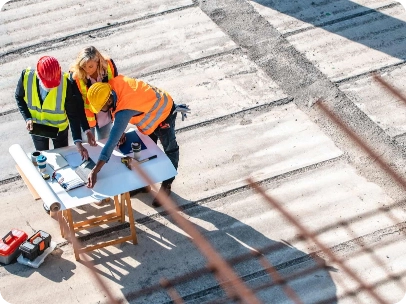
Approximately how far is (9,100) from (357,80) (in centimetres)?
473

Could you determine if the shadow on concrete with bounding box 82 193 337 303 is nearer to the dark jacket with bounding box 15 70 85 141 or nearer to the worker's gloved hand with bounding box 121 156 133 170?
the worker's gloved hand with bounding box 121 156 133 170

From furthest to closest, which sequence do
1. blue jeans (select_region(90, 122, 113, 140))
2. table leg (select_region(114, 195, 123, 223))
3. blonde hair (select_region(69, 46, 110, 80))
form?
1. blue jeans (select_region(90, 122, 113, 140))
2. table leg (select_region(114, 195, 123, 223))
3. blonde hair (select_region(69, 46, 110, 80))

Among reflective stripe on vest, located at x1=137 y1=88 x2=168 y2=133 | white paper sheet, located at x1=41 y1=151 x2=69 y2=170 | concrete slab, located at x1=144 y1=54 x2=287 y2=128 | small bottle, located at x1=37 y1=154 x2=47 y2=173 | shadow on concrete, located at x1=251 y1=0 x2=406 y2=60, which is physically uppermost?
reflective stripe on vest, located at x1=137 y1=88 x2=168 y2=133

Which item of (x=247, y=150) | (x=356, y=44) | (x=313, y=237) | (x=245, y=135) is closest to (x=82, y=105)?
(x=247, y=150)

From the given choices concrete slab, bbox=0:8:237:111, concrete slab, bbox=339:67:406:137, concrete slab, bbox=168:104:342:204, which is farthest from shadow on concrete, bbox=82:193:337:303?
concrete slab, bbox=0:8:237:111

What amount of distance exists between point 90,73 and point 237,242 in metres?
2.38

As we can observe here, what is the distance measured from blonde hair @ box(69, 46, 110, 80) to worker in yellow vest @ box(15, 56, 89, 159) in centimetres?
15

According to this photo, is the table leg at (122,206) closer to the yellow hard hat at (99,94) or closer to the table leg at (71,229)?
the table leg at (71,229)

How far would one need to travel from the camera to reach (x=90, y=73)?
7199mm

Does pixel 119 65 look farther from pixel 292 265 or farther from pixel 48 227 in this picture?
pixel 292 265

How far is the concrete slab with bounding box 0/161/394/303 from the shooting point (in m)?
7.32

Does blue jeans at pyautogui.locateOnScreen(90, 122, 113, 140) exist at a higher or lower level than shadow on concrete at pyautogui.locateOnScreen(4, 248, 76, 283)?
higher

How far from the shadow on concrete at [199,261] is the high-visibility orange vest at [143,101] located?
1.19 m

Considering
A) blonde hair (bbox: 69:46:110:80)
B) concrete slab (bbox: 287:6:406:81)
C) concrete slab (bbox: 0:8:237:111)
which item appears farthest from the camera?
concrete slab (bbox: 0:8:237:111)
